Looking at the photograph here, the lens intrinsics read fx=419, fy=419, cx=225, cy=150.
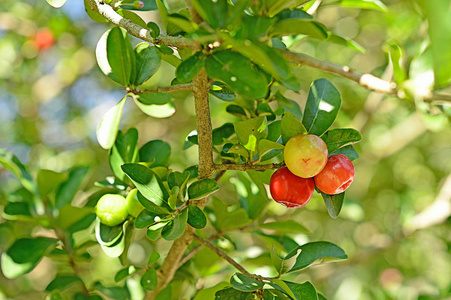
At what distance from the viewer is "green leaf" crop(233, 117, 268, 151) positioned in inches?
31.2

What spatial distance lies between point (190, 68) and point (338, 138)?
348 millimetres

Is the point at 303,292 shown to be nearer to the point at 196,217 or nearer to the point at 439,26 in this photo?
the point at 196,217

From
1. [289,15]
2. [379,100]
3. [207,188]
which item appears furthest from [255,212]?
[379,100]

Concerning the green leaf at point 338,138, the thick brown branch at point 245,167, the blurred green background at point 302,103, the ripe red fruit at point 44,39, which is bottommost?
the blurred green background at point 302,103

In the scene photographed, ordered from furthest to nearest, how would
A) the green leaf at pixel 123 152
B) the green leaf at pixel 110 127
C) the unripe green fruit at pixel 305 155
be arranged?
the green leaf at pixel 123 152 → the green leaf at pixel 110 127 → the unripe green fruit at pixel 305 155

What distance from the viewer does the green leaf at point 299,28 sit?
63 centimetres

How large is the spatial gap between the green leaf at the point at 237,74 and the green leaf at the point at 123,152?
0.49 meters

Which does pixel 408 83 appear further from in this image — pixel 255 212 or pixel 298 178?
pixel 255 212

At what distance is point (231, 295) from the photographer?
892 mm

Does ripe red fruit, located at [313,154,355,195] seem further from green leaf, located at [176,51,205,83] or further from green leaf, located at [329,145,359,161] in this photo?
green leaf, located at [176,51,205,83]

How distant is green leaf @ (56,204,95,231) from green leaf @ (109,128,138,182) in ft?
0.67

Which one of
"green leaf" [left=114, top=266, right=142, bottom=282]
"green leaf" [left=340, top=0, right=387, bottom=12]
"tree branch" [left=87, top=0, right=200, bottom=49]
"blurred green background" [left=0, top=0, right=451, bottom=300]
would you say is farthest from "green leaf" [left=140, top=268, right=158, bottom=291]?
"blurred green background" [left=0, top=0, right=451, bottom=300]

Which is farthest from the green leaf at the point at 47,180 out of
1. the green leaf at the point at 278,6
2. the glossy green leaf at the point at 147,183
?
the green leaf at the point at 278,6

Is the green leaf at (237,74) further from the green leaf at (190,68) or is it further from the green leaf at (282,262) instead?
the green leaf at (282,262)
